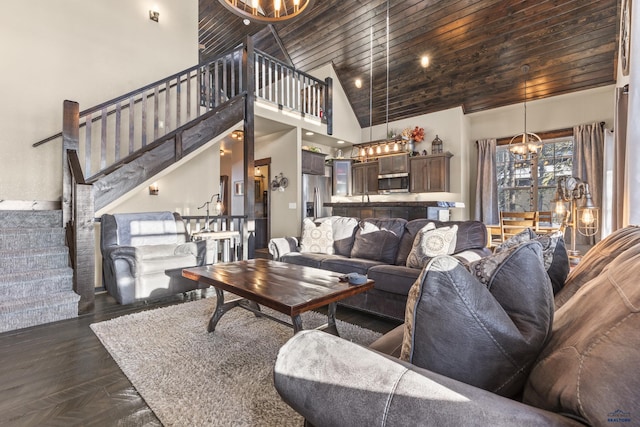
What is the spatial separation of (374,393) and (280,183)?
649 centimetres

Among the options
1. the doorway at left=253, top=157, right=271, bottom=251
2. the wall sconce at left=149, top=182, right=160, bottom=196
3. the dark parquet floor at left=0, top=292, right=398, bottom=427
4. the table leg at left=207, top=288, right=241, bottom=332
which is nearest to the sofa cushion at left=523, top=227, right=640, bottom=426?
the dark parquet floor at left=0, top=292, right=398, bottom=427

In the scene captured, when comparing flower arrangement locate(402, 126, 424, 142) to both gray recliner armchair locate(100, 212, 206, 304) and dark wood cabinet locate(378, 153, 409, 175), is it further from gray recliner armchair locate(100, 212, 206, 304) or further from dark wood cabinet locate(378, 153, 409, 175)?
gray recliner armchair locate(100, 212, 206, 304)

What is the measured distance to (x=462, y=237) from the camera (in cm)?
313

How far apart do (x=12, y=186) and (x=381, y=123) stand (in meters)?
7.13

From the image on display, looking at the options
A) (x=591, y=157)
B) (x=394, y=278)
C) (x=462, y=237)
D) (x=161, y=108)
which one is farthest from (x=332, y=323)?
(x=591, y=157)

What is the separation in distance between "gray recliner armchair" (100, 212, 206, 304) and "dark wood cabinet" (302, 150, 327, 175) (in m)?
3.44

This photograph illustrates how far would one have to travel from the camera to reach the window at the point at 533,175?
6.14 m

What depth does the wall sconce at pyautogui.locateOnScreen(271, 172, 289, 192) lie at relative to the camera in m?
6.95

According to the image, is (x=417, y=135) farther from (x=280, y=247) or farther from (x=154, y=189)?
(x=154, y=189)

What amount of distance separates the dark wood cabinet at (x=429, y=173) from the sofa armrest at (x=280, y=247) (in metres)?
3.97

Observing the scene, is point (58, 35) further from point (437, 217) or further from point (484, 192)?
point (484, 192)

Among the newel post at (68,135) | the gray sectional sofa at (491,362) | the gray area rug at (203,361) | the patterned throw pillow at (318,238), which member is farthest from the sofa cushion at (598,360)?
the newel post at (68,135)

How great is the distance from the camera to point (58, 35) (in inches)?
175

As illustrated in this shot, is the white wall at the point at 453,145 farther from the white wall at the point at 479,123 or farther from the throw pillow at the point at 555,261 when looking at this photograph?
the throw pillow at the point at 555,261
